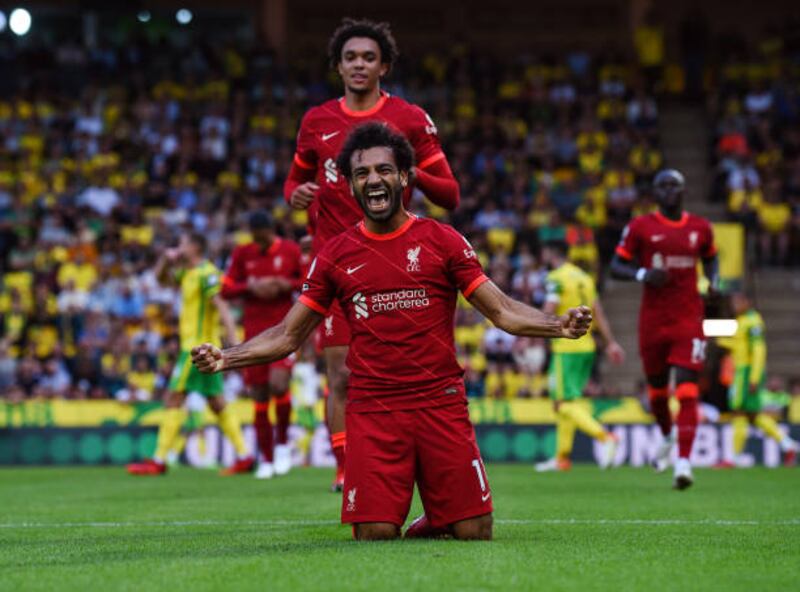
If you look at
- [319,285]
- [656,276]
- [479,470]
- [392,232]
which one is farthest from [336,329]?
[656,276]

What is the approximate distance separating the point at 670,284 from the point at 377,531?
6217 millimetres

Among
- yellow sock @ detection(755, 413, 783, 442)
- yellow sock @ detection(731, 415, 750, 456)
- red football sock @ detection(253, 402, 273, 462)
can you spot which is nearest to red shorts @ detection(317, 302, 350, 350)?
red football sock @ detection(253, 402, 273, 462)

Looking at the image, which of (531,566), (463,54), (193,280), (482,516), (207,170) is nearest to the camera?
(531,566)

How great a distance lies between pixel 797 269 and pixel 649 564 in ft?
66.3

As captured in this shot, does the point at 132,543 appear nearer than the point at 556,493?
Yes

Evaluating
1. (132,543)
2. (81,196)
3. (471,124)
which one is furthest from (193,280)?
(471,124)

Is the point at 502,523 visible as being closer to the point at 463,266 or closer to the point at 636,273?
the point at 463,266

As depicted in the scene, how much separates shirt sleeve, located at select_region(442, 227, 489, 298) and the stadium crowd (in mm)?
14221

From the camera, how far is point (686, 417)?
1252cm

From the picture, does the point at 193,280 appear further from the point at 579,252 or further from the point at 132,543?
the point at 579,252

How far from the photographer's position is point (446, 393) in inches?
291

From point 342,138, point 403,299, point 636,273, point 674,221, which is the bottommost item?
point 403,299

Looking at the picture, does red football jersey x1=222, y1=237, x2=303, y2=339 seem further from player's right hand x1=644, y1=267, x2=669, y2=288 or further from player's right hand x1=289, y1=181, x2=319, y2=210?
player's right hand x1=289, y1=181, x2=319, y2=210

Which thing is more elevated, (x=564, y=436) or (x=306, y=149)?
(x=306, y=149)
